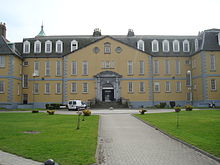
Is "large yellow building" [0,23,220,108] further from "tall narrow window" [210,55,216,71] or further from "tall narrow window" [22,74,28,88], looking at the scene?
"tall narrow window" [210,55,216,71]

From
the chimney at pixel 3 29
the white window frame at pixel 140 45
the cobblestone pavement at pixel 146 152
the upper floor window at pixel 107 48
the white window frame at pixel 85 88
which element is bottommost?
the cobblestone pavement at pixel 146 152

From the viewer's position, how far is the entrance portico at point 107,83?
4525 cm

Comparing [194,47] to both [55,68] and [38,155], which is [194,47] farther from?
[38,155]

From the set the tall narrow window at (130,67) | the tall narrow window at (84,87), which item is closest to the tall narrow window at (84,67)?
the tall narrow window at (84,87)

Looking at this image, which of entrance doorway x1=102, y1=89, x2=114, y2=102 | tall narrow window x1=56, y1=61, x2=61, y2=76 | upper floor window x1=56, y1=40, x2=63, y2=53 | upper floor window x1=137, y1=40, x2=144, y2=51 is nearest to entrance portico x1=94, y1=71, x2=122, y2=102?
entrance doorway x1=102, y1=89, x2=114, y2=102

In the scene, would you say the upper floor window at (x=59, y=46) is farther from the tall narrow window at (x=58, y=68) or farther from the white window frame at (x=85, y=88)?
the white window frame at (x=85, y=88)

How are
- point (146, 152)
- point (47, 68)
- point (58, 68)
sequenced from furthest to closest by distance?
point (47, 68) < point (58, 68) < point (146, 152)

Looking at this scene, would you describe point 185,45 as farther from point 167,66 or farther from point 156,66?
point 156,66

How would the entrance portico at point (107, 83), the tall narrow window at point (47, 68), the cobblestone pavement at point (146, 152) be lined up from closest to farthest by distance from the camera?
the cobblestone pavement at point (146, 152)
the entrance portico at point (107, 83)
the tall narrow window at point (47, 68)

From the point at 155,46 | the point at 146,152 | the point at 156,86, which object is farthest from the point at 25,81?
the point at 146,152

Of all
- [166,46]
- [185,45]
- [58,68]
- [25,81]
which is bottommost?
[25,81]

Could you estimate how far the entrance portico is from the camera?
148 ft

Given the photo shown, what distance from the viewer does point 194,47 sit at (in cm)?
4716

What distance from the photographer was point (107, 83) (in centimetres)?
4581
